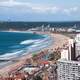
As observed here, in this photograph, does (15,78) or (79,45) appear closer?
(15,78)

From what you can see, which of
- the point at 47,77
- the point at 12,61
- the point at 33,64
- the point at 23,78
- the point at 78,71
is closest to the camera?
the point at 78,71

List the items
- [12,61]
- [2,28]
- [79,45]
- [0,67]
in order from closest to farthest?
1. [79,45]
2. [0,67]
3. [12,61]
4. [2,28]

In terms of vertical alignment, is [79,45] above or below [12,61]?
above

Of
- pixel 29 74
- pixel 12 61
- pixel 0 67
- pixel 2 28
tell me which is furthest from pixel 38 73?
pixel 2 28

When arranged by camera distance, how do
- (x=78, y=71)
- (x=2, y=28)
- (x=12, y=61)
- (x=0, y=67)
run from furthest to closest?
(x=2, y=28)
(x=12, y=61)
(x=0, y=67)
(x=78, y=71)

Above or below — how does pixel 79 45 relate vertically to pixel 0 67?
above

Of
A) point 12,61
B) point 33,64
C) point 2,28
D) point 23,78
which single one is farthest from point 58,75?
point 2,28

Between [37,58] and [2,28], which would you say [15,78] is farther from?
[2,28]

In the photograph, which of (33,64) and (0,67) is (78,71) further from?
(0,67)

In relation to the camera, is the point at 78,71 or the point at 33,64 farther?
the point at 33,64
